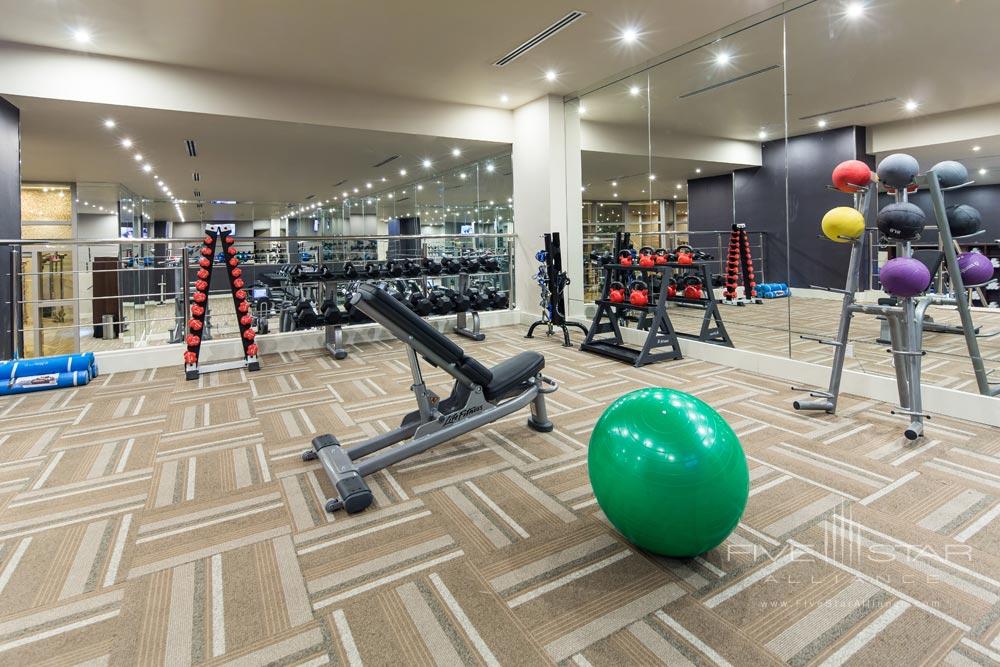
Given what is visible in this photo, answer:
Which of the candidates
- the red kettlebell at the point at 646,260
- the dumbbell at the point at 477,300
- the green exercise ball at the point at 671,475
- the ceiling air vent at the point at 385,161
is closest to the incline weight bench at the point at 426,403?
the green exercise ball at the point at 671,475

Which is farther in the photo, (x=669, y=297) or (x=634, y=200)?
(x=634, y=200)

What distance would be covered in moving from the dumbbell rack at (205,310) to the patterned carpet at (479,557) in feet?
4.17

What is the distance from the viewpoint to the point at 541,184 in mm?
6168

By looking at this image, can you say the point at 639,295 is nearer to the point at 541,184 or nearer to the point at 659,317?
the point at 659,317

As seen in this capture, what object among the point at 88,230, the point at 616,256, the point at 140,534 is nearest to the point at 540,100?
the point at 616,256

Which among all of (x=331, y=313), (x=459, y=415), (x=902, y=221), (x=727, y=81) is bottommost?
(x=459, y=415)

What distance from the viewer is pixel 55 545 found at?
1805 millimetres

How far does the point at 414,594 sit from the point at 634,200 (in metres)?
4.69

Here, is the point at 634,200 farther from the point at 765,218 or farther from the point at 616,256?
Answer: the point at 765,218

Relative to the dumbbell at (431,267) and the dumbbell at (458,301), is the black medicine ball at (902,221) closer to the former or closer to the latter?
the dumbbell at (458,301)

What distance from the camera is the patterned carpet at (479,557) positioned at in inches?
52.2

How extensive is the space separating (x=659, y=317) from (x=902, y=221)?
6.37 feet

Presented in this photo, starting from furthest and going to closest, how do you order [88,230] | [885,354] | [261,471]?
[88,230], [885,354], [261,471]

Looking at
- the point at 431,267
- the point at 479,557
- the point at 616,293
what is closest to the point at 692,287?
the point at 616,293
